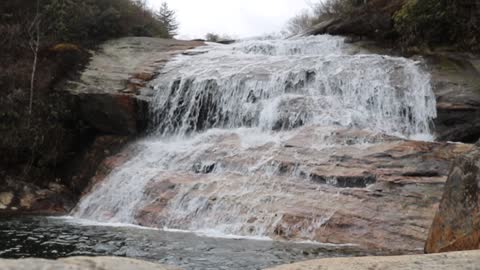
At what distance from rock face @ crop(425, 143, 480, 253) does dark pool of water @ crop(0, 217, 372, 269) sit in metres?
1.53

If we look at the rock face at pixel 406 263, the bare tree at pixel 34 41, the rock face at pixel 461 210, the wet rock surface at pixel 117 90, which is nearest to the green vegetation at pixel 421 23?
the wet rock surface at pixel 117 90

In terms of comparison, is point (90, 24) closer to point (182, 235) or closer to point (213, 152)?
point (213, 152)

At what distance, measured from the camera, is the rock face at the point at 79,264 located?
8.98 ft

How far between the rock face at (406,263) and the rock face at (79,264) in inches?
38.0

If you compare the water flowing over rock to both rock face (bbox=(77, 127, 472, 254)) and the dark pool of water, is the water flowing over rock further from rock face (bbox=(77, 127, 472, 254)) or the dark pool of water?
the dark pool of water

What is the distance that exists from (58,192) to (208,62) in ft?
21.6

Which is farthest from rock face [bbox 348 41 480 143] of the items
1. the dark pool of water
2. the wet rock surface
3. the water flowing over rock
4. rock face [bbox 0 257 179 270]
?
rock face [bbox 0 257 179 270]

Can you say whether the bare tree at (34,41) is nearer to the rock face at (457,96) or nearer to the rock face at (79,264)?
the rock face at (457,96)

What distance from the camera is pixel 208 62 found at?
60.7 ft

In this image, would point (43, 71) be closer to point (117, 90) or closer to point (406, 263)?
point (117, 90)

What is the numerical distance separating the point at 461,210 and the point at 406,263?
357cm

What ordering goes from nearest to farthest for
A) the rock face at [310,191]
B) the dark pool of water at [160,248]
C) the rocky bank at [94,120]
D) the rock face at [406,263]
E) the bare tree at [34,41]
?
the rock face at [406,263] < the dark pool of water at [160,248] < the rock face at [310,191] < the rocky bank at [94,120] < the bare tree at [34,41]

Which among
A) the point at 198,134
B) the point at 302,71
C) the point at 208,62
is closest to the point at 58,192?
the point at 198,134

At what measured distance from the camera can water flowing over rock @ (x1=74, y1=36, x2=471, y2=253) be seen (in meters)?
9.78
